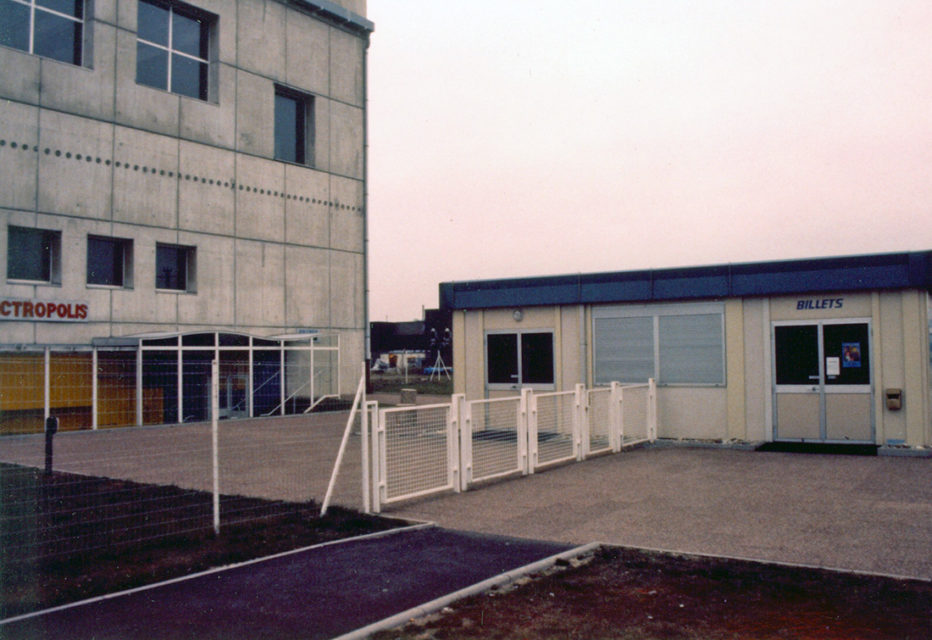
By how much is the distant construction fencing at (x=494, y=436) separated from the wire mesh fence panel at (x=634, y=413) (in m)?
0.02

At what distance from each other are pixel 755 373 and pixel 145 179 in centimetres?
1870

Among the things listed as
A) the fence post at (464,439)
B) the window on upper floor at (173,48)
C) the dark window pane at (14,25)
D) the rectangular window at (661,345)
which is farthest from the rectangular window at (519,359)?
the dark window pane at (14,25)

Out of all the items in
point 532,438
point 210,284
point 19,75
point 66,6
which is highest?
point 66,6

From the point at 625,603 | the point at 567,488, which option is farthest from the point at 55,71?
the point at 625,603

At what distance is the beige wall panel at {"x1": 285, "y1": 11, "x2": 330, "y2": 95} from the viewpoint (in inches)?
1193

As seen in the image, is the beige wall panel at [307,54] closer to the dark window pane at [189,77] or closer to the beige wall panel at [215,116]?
the beige wall panel at [215,116]

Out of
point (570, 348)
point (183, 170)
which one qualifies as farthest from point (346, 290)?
point (570, 348)

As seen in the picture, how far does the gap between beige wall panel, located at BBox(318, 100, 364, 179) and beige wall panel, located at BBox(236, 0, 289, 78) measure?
9.42 ft

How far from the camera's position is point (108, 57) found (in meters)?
24.4

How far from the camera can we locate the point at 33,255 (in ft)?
74.9

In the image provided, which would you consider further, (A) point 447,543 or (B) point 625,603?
(A) point 447,543

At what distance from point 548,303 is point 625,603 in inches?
490

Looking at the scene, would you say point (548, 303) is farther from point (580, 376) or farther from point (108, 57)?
point (108, 57)

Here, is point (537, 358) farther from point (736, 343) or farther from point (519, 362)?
point (736, 343)
